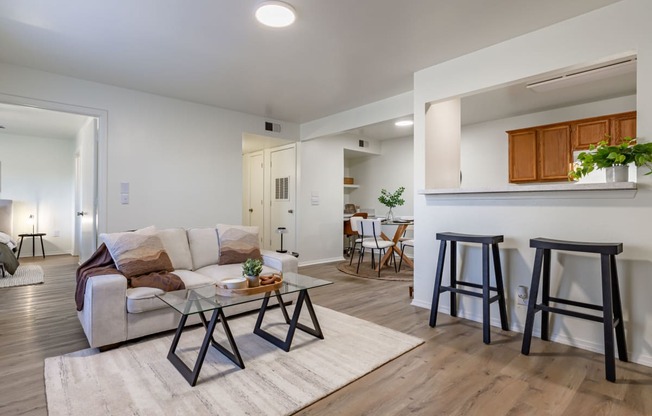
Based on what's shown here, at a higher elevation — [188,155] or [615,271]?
[188,155]

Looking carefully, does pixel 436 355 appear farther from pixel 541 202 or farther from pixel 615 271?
pixel 541 202

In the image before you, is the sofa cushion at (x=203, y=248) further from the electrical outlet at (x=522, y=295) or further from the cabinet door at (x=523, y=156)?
the cabinet door at (x=523, y=156)

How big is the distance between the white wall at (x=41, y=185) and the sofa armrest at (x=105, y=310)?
18.9 feet

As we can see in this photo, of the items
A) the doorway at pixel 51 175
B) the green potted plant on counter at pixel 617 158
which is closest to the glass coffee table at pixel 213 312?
the green potted plant on counter at pixel 617 158

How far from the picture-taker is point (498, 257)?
2662 millimetres

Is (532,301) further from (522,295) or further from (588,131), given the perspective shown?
(588,131)

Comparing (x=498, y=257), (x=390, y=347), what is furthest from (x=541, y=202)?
(x=390, y=347)

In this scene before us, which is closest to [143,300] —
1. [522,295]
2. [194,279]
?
[194,279]

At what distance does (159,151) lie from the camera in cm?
415

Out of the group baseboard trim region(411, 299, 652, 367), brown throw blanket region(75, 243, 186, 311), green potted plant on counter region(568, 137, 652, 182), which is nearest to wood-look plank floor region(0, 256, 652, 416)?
baseboard trim region(411, 299, 652, 367)

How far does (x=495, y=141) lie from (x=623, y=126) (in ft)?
5.31

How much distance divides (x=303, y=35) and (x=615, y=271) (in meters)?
2.81

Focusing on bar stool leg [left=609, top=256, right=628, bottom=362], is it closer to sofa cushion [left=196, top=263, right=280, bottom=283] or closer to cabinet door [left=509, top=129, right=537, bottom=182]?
sofa cushion [left=196, top=263, right=280, bottom=283]

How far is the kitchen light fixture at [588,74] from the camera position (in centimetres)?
290
